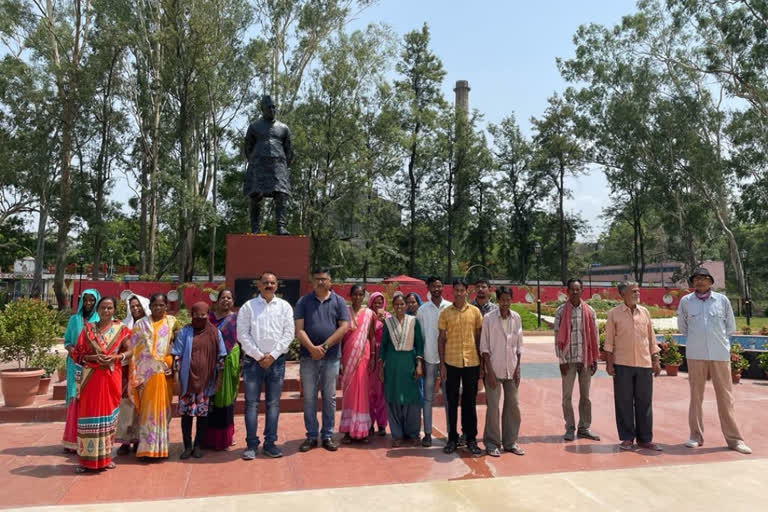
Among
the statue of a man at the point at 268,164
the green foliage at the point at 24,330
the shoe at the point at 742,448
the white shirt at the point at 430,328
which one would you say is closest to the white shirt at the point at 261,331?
the white shirt at the point at 430,328

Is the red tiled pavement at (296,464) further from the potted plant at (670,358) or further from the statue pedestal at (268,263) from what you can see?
the potted plant at (670,358)

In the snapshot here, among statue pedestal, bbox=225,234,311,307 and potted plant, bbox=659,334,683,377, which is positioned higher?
statue pedestal, bbox=225,234,311,307

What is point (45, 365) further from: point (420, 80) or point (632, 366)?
point (420, 80)

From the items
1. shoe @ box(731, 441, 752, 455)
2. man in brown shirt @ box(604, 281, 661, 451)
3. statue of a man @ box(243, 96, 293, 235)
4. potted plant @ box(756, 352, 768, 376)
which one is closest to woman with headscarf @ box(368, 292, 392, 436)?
man in brown shirt @ box(604, 281, 661, 451)

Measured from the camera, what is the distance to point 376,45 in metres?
24.0

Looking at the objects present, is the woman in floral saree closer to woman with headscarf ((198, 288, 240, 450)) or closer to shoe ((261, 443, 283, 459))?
woman with headscarf ((198, 288, 240, 450))

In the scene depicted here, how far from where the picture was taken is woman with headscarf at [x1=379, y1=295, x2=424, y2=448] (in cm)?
463

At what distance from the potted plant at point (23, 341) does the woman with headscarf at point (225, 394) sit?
2.62 m

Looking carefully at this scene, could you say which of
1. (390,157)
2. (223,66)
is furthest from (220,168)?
(390,157)

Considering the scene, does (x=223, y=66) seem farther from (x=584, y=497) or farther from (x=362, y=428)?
(x=584, y=497)

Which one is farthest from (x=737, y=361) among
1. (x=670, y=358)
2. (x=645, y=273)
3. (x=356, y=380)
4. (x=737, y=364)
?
(x=645, y=273)

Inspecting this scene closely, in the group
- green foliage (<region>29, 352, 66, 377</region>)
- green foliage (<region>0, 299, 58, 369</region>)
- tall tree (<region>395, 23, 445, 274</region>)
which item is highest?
tall tree (<region>395, 23, 445, 274</region>)

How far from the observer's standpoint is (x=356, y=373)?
4.71 m

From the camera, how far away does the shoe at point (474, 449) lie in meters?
4.34
